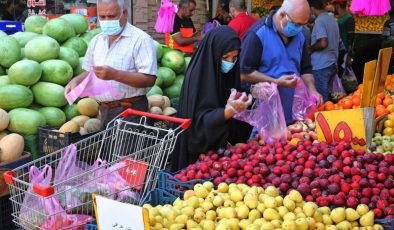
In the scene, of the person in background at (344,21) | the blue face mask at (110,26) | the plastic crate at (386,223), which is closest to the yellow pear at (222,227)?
the plastic crate at (386,223)

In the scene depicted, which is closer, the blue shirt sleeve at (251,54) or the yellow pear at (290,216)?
the yellow pear at (290,216)

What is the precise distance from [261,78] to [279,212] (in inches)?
69.9

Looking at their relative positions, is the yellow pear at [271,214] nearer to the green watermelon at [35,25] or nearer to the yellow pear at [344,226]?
the yellow pear at [344,226]

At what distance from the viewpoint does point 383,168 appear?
2.79 metres

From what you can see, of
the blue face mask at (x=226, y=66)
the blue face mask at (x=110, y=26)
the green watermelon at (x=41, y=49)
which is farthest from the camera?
the green watermelon at (x=41, y=49)

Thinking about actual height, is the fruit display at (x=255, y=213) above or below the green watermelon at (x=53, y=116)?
above

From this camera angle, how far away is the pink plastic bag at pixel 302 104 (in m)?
4.21

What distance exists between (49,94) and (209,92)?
2.24 meters

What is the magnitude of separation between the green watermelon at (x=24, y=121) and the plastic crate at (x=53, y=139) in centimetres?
13

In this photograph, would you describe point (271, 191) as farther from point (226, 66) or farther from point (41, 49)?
point (41, 49)

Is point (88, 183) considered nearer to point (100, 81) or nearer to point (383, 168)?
point (100, 81)

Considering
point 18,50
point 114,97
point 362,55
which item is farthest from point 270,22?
point 362,55

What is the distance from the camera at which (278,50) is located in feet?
13.4

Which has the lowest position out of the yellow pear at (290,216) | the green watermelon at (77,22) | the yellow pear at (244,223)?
the yellow pear at (244,223)
